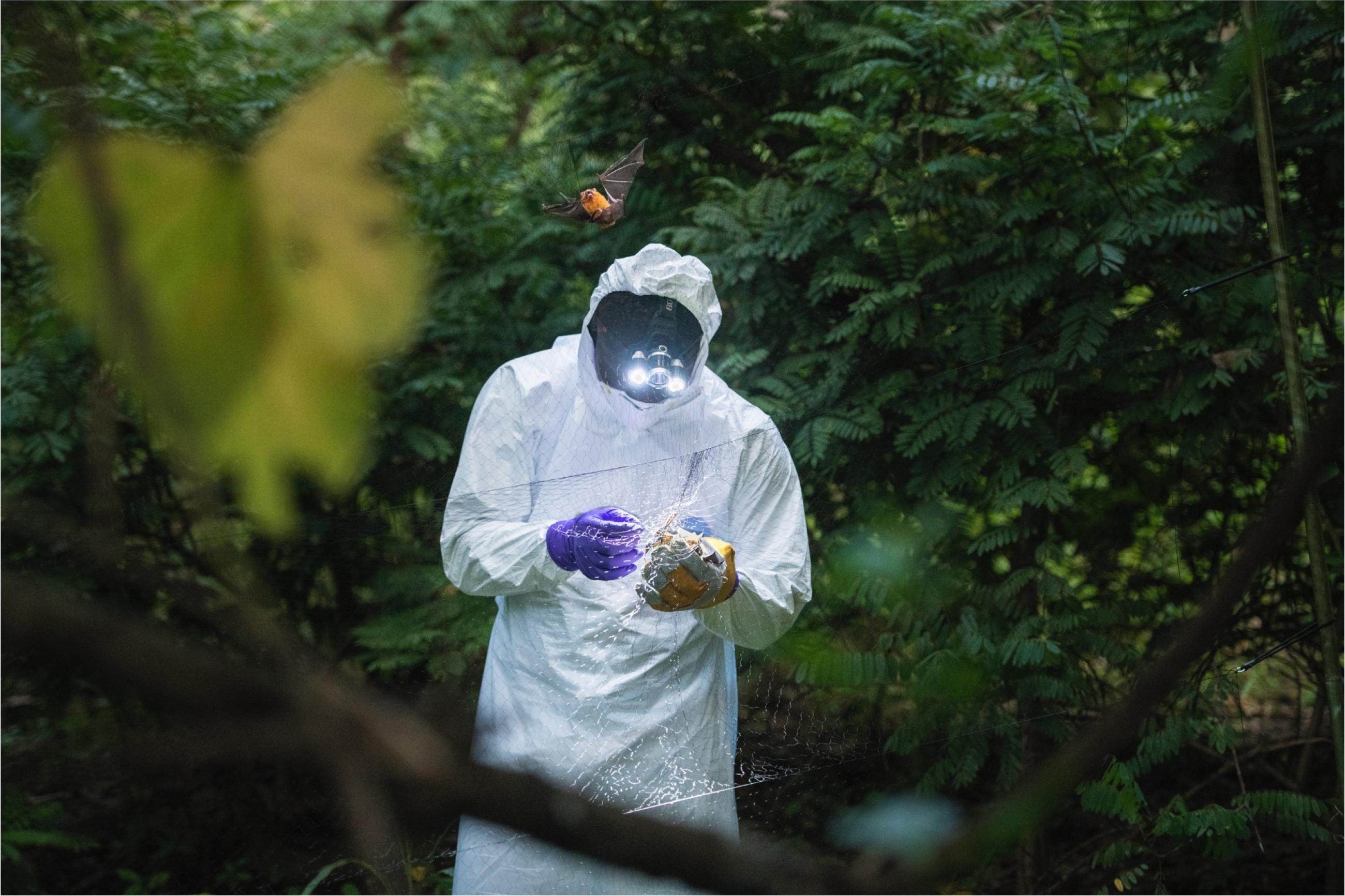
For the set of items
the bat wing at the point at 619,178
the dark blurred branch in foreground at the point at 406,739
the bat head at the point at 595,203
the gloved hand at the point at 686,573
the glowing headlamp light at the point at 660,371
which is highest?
the bat wing at the point at 619,178

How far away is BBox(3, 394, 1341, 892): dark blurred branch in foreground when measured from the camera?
0.20 meters

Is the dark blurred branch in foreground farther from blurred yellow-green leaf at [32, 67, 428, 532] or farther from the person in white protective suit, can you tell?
the person in white protective suit

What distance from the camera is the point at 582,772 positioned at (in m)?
1.42

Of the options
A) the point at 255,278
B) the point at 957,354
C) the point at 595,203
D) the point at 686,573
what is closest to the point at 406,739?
the point at 255,278

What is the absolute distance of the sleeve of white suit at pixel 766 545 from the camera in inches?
56.8

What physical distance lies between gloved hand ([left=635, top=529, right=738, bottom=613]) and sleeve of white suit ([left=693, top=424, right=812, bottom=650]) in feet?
0.21

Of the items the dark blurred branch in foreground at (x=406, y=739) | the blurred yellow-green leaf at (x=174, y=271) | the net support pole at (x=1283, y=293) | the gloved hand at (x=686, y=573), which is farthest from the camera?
the net support pole at (x=1283, y=293)

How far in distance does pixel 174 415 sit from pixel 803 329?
151 cm

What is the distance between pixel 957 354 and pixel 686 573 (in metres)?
0.85

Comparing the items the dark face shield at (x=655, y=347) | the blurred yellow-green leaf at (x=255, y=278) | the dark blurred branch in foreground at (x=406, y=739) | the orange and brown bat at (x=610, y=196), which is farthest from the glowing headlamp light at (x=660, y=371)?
the dark blurred branch in foreground at (x=406, y=739)

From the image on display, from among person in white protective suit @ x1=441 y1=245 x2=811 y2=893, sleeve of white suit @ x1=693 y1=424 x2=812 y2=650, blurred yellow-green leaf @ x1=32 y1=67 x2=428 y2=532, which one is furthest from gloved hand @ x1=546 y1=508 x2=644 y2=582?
blurred yellow-green leaf @ x1=32 y1=67 x2=428 y2=532

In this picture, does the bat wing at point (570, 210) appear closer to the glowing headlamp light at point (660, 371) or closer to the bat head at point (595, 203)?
the bat head at point (595, 203)

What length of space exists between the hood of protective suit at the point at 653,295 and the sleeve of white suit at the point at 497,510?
0.11 metres

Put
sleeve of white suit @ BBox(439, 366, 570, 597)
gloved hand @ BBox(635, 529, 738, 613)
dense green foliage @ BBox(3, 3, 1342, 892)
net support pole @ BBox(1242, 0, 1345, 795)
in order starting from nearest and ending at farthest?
gloved hand @ BBox(635, 529, 738, 613)
sleeve of white suit @ BBox(439, 366, 570, 597)
dense green foliage @ BBox(3, 3, 1342, 892)
net support pole @ BBox(1242, 0, 1345, 795)
